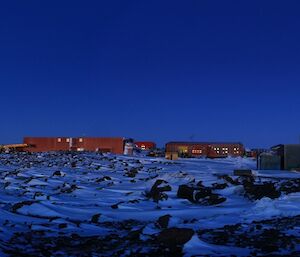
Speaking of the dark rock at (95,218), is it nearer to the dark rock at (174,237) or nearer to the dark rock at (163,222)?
the dark rock at (163,222)

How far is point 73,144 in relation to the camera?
56969mm

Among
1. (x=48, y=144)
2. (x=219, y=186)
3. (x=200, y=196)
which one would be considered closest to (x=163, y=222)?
(x=200, y=196)

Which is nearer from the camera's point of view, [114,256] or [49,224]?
[114,256]

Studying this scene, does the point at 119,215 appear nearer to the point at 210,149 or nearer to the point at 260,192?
the point at 260,192

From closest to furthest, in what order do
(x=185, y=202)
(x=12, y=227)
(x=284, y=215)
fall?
(x=12, y=227) < (x=284, y=215) < (x=185, y=202)

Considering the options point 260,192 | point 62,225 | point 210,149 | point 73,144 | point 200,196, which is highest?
point 73,144

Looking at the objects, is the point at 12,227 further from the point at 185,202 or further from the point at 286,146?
the point at 286,146

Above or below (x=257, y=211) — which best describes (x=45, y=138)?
above

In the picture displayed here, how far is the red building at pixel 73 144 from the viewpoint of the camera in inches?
2154

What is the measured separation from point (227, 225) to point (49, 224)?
2.94 m

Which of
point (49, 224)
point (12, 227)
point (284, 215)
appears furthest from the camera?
point (284, 215)

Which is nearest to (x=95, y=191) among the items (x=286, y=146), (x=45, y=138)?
(x=286, y=146)

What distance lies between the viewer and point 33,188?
44.3ft

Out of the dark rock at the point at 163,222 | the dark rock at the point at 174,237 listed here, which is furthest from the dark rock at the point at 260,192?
the dark rock at the point at 174,237
